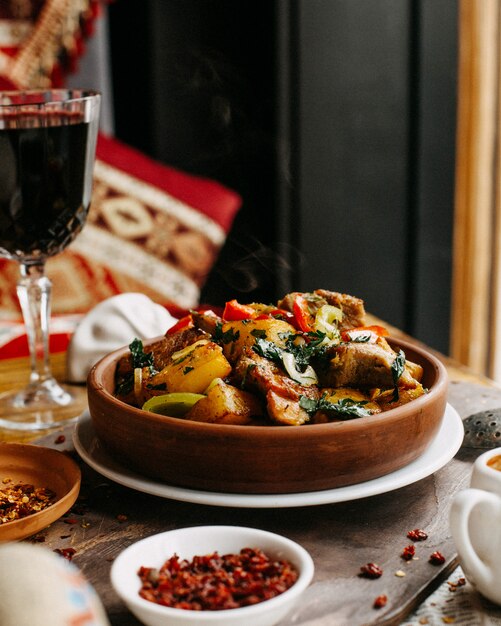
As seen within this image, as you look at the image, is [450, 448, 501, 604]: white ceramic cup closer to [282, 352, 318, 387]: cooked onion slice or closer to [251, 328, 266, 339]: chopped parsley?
[282, 352, 318, 387]: cooked onion slice

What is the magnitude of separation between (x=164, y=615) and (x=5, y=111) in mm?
1106

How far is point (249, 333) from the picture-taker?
1442 mm

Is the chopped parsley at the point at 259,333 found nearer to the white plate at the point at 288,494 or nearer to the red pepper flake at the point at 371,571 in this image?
the white plate at the point at 288,494

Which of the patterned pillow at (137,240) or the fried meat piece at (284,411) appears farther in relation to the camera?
the patterned pillow at (137,240)

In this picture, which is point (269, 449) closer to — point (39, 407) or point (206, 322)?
point (206, 322)

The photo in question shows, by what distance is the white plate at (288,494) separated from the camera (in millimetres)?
1213

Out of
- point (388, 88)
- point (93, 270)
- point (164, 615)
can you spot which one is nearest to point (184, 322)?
point (164, 615)

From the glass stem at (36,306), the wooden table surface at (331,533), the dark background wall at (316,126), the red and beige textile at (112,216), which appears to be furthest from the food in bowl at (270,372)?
the dark background wall at (316,126)

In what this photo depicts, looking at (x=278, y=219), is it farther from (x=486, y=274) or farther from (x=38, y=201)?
(x=38, y=201)

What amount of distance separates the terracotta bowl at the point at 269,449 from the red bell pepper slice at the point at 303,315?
31 centimetres

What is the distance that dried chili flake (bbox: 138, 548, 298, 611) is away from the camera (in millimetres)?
986

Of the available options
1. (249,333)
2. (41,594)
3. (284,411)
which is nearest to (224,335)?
(249,333)

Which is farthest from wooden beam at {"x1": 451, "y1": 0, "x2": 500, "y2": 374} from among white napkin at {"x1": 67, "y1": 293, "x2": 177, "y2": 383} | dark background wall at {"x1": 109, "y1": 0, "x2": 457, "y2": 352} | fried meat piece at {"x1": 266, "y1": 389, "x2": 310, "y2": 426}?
fried meat piece at {"x1": 266, "y1": 389, "x2": 310, "y2": 426}

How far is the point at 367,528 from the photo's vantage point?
4.09 feet
